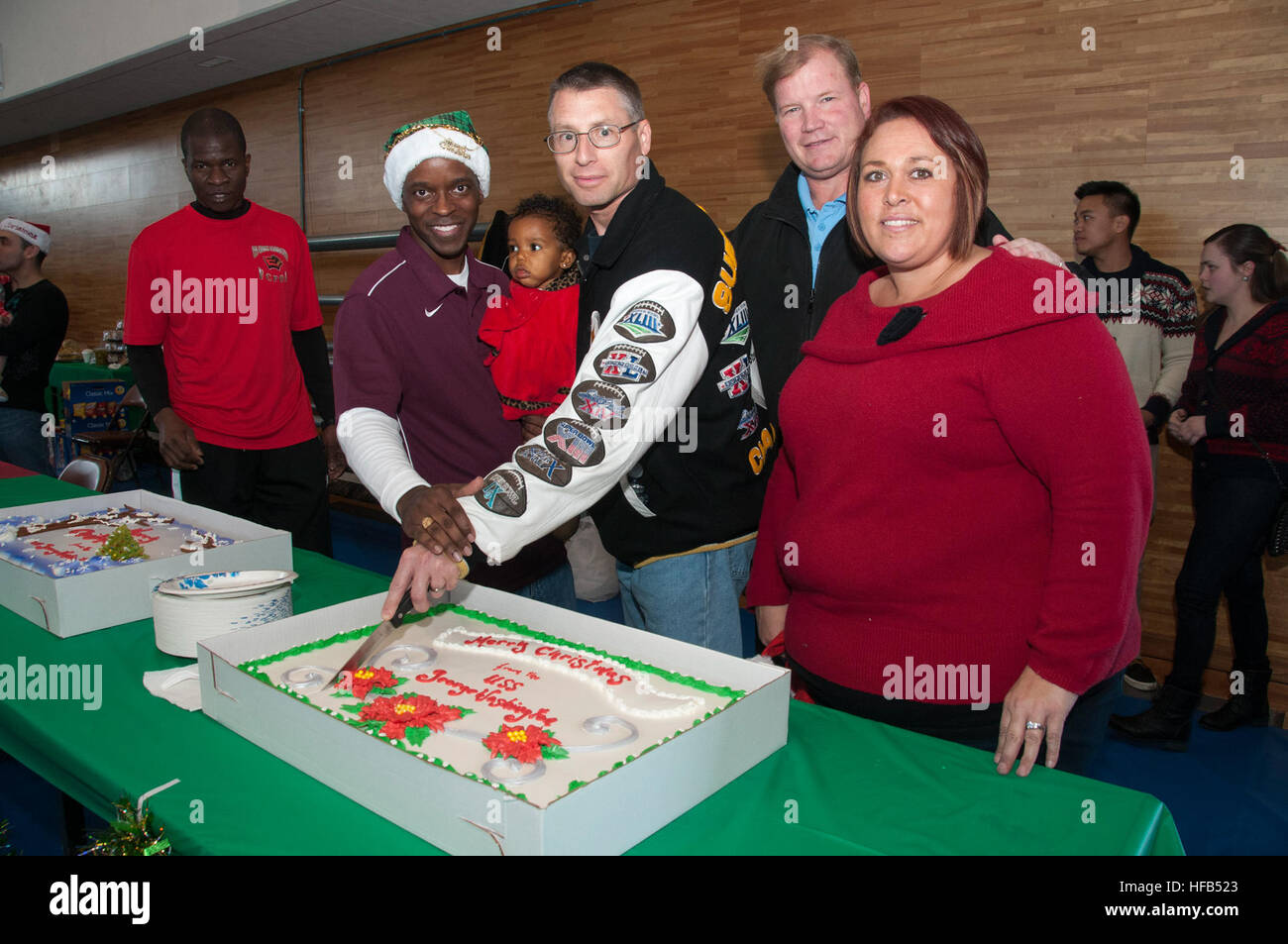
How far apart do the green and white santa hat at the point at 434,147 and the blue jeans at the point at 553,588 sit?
0.82m

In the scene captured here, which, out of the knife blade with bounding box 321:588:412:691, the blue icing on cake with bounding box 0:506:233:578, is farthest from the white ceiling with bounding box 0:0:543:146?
the knife blade with bounding box 321:588:412:691

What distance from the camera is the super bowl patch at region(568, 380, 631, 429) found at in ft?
4.45

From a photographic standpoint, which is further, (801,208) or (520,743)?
(801,208)

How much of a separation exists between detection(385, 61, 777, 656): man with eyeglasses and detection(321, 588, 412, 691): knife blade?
33 millimetres

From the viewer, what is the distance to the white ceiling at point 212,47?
472 cm

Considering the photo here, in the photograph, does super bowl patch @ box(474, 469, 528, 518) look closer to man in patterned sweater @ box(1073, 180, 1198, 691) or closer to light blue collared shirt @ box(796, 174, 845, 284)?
light blue collared shirt @ box(796, 174, 845, 284)

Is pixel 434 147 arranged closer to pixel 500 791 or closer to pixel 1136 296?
pixel 500 791

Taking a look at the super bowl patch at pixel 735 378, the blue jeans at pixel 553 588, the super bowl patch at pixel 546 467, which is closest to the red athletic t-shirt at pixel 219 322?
the blue jeans at pixel 553 588

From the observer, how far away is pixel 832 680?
1253 millimetres

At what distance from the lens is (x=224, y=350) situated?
2582 mm

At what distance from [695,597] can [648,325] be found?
484mm

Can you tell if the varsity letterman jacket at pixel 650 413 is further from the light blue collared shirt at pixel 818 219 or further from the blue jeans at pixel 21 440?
the blue jeans at pixel 21 440

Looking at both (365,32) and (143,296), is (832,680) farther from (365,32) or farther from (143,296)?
(365,32)

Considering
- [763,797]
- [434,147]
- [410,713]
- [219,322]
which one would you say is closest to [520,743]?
[410,713]
